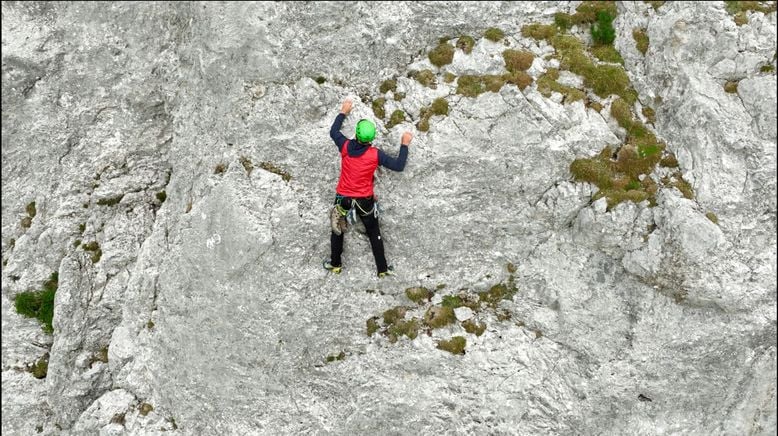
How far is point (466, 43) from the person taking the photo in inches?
690

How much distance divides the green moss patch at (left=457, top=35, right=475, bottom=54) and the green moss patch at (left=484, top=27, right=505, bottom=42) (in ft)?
1.78

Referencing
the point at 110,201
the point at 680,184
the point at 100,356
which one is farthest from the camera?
the point at 110,201

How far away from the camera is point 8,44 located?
1952 cm

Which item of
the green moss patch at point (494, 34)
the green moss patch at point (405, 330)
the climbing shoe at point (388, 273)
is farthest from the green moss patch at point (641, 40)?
the green moss patch at point (405, 330)

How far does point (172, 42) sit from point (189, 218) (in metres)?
7.29

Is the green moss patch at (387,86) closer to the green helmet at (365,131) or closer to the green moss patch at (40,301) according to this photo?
the green helmet at (365,131)

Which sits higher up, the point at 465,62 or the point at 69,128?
the point at 465,62

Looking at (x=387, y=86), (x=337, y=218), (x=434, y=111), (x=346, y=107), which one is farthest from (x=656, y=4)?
(x=337, y=218)

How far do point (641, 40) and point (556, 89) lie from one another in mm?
3545

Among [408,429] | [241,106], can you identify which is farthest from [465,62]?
[408,429]

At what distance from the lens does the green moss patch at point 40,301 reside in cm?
1981

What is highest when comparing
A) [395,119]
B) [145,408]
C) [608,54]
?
[608,54]

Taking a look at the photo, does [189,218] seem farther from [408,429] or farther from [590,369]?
[590,369]

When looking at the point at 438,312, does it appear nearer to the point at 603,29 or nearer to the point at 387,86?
the point at 387,86
